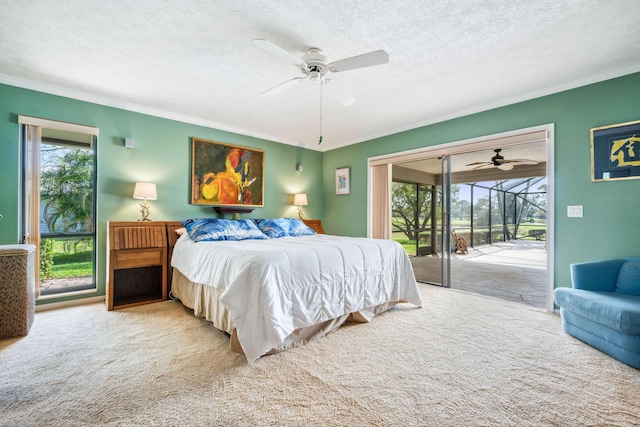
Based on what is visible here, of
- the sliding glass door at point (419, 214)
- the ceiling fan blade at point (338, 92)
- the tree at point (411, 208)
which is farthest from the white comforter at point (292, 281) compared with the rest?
the tree at point (411, 208)

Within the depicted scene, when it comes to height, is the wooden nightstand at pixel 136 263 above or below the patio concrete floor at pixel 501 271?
above

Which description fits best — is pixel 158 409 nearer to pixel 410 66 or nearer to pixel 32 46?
pixel 32 46

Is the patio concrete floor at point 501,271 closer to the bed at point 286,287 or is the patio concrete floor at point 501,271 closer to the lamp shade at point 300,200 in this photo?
the bed at point 286,287

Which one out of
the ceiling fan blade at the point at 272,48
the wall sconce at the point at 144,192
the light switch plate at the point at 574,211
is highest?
the ceiling fan blade at the point at 272,48

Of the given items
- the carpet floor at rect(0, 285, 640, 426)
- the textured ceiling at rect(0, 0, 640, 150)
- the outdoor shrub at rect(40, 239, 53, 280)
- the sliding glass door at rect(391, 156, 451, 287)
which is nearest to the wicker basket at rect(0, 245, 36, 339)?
the carpet floor at rect(0, 285, 640, 426)

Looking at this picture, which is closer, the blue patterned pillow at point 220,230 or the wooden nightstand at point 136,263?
the wooden nightstand at point 136,263

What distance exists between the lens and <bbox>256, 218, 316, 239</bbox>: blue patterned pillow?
396cm

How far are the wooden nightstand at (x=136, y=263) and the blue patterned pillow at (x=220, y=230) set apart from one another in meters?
0.43

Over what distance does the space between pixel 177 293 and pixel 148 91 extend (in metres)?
2.42

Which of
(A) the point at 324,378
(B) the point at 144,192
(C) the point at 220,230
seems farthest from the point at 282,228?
(A) the point at 324,378

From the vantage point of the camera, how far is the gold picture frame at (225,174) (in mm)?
4254

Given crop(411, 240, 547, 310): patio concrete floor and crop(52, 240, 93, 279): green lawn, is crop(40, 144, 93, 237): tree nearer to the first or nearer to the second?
crop(52, 240, 93, 279): green lawn

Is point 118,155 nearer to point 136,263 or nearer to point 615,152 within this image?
point 136,263

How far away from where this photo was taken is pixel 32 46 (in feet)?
7.91
